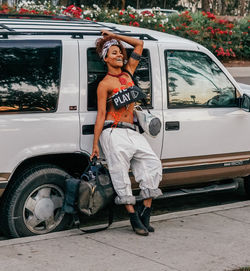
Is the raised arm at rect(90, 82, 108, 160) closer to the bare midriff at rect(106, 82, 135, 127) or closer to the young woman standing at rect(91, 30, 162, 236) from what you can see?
the young woman standing at rect(91, 30, 162, 236)

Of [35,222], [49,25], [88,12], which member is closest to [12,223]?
[35,222]

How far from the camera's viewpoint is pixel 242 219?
21.5 ft

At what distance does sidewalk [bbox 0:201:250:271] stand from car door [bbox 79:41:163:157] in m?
0.81

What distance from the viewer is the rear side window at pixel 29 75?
548 cm

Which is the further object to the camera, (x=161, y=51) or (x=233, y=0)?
(x=233, y=0)

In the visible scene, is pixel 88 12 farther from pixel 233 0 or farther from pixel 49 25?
pixel 233 0

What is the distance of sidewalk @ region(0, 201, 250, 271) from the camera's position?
5.02 metres

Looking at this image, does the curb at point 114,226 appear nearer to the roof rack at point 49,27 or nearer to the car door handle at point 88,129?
the car door handle at point 88,129

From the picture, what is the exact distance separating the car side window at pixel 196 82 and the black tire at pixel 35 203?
1489 millimetres

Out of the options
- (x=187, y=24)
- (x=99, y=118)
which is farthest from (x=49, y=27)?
(x=187, y=24)

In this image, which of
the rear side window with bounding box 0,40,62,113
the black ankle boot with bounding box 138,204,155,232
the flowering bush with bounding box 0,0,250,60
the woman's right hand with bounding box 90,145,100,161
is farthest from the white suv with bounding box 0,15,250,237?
the flowering bush with bounding box 0,0,250,60

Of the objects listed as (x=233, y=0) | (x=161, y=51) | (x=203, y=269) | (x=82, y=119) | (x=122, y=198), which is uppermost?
(x=233, y=0)

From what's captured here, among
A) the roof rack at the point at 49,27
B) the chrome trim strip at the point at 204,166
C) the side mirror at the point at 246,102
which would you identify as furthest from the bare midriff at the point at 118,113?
the side mirror at the point at 246,102

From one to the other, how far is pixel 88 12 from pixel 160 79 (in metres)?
13.3
